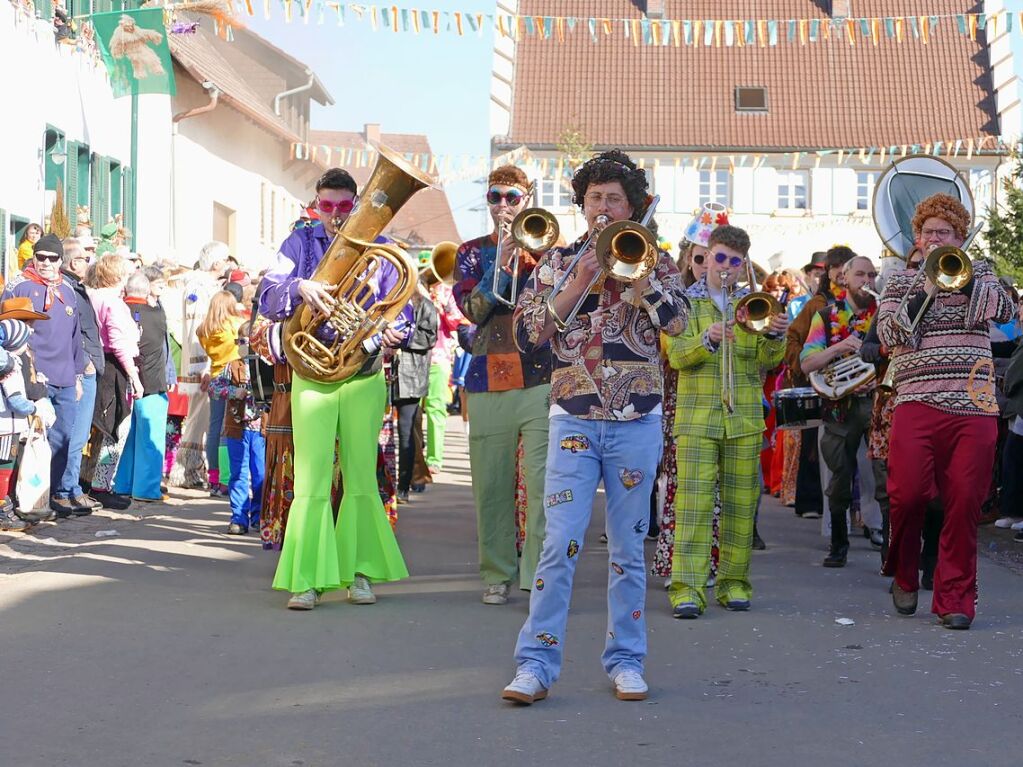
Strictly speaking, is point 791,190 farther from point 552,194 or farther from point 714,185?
point 552,194

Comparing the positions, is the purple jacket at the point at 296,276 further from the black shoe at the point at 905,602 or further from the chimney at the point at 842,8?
the chimney at the point at 842,8

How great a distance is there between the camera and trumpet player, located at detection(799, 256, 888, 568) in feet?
33.5

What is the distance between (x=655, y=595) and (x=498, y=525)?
3.36 feet

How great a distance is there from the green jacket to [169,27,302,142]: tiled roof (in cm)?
1991

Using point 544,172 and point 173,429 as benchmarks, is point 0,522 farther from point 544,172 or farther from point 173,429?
point 544,172

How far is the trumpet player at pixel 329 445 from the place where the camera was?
8109 mm

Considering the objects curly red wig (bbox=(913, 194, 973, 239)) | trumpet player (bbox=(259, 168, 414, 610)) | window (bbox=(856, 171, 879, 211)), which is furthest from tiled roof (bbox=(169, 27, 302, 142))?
curly red wig (bbox=(913, 194, 973, 239))

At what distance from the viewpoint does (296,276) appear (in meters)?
8.28

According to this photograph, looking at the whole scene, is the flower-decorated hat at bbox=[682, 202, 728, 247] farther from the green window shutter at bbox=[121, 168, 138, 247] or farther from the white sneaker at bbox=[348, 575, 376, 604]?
the green window shutter at bbox=[121, 168, 138, 247]

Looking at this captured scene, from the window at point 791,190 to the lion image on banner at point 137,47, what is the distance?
92.9ft

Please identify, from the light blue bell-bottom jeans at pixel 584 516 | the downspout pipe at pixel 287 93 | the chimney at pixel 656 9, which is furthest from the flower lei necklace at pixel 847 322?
the chimney at pixel 656 9

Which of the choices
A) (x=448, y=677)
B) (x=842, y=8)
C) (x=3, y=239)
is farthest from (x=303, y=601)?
(x=842, y=8)

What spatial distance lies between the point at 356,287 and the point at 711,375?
1.92m

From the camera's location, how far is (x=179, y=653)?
6852mm
